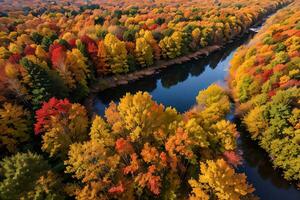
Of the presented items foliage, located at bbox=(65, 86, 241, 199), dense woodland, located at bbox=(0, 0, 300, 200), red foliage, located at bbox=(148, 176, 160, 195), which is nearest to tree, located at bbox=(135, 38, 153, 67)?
dense woodland, located at bbox=(0, 0, 300, 200)

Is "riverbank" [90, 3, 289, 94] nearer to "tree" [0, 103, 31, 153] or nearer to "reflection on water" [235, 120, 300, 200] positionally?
"tree" [0, 103, 31, 153]

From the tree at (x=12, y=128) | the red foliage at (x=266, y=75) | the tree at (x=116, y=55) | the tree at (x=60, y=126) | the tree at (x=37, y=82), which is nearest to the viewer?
the tree at (x=60, y=126)

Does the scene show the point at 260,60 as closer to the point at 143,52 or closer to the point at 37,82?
the point at 143,52

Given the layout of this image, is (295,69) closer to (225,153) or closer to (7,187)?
(225,153)

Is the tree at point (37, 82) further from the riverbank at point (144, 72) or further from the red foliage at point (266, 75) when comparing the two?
the red foliage at point (266, 75)

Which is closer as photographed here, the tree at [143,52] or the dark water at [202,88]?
the dark water at [202,88]

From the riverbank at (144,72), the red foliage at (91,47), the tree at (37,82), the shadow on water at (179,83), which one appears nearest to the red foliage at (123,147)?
the tree at (37,82)
